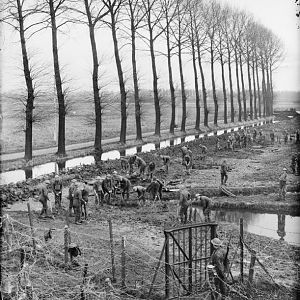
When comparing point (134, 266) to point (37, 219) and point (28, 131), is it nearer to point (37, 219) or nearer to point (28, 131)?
point (37, 219)

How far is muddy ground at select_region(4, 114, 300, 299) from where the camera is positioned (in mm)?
10953

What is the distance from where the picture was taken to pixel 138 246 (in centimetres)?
1402

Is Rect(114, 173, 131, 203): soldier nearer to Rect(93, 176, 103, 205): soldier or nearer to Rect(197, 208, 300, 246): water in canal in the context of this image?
Rect(93, 176, 103, 205): soldier

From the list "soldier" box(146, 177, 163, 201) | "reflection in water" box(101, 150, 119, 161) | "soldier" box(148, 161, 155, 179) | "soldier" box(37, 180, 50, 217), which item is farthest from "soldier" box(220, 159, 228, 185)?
"reflection in water" box(101, 150, 119, 161)

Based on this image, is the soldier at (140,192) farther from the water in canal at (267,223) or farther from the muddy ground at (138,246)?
the water in canal at (267,223)

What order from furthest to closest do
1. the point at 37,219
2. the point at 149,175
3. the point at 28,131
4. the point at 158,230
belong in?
the point at 28,131
the point at 149,175
the point at 37,219
the point at 158,230

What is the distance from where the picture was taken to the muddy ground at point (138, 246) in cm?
1095

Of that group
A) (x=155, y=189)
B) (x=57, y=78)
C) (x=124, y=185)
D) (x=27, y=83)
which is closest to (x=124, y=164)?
(x=124, y=185)

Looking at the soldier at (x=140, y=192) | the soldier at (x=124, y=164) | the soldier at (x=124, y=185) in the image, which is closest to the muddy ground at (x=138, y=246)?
the soldier at (x=140, y=192)

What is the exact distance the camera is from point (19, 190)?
837 inches

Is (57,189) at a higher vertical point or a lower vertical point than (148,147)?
higher

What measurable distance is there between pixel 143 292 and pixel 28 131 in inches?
875

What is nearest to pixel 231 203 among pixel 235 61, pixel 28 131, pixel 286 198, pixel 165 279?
pixel 286 198

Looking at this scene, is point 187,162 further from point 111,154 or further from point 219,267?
point 219,267
